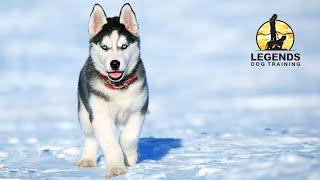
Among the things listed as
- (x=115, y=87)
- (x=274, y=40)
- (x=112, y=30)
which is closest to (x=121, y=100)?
(x=115, y=87)

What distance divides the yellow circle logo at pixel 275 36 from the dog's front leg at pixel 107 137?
3714 mm

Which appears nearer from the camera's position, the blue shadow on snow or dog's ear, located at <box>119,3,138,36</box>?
dog's ear, located at <box>119,3,138,36</box>

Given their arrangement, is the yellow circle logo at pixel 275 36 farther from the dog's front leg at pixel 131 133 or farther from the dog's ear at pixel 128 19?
the dog's front leg at pixel 131 133

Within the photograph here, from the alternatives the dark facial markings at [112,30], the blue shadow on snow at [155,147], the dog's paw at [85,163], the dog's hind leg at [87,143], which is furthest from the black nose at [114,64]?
the blue shadow on snow at [155,147]

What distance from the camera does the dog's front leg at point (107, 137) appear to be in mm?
6633

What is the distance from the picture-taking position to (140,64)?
7.12 metres

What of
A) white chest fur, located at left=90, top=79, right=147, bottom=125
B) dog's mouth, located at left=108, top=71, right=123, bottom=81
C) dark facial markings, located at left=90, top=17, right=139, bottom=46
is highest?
dark facial markings, located at left=90, top=17, right=139, bottom=46

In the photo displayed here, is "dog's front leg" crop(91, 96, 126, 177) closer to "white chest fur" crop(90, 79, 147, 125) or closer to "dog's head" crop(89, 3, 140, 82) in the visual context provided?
"white chest fur" crop(90, 79, 147, 125)

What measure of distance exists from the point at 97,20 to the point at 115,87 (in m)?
0.68

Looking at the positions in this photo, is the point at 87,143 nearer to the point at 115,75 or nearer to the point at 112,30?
Answer: the point at 115,75

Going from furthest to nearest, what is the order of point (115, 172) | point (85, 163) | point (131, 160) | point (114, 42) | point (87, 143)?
point (87, 143), point (85, 163), point (131, 160), point (114, 42), point (115, 172)

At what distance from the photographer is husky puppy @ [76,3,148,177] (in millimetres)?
6719

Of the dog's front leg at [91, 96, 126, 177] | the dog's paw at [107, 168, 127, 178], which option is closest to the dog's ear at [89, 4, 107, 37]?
the dog's front leg at [91, 96, 126, 177]

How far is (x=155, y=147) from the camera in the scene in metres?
8.96
